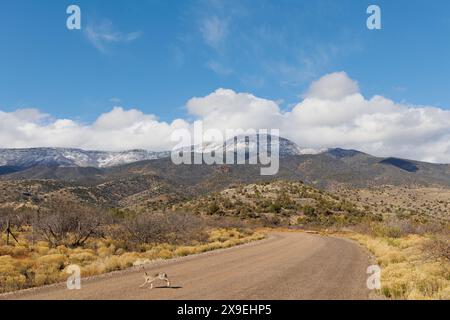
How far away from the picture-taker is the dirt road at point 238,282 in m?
13.2

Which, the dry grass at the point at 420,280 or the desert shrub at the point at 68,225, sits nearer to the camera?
the dry grass at the point at 420,280

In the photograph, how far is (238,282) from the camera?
1560 cm

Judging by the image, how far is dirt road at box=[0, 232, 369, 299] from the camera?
13156mm

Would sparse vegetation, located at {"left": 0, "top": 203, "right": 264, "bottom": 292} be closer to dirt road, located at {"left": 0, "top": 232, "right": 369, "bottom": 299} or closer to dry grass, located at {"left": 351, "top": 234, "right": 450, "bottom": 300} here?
dirt road, located at {"left": 0, "top": 232, "right": 369, "bottom": 299}

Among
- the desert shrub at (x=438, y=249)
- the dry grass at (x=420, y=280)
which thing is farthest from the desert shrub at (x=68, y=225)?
the desert shrub at (x=438, y=249)

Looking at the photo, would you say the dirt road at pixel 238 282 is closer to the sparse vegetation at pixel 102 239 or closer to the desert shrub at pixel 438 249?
the desert shrub at pixel 438 249

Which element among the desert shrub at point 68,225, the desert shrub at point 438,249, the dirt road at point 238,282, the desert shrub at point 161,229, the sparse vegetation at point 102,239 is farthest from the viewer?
the desert shrub at point 161,229

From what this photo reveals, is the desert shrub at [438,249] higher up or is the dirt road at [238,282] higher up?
the desert shrub at [438,249]

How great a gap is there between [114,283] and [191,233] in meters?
25.0

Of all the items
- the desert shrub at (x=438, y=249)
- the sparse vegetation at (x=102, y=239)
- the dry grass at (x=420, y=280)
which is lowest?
the sparse vegetation at (x=102, y=239)

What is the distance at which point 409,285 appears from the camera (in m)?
13.9

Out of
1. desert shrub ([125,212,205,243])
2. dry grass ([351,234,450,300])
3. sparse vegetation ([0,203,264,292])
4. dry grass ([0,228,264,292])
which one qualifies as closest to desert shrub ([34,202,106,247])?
sparse vegetation ([0,203,264,292])

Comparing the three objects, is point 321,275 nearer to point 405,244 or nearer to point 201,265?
point 201,265

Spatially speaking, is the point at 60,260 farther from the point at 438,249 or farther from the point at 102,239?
the point at 438,249
